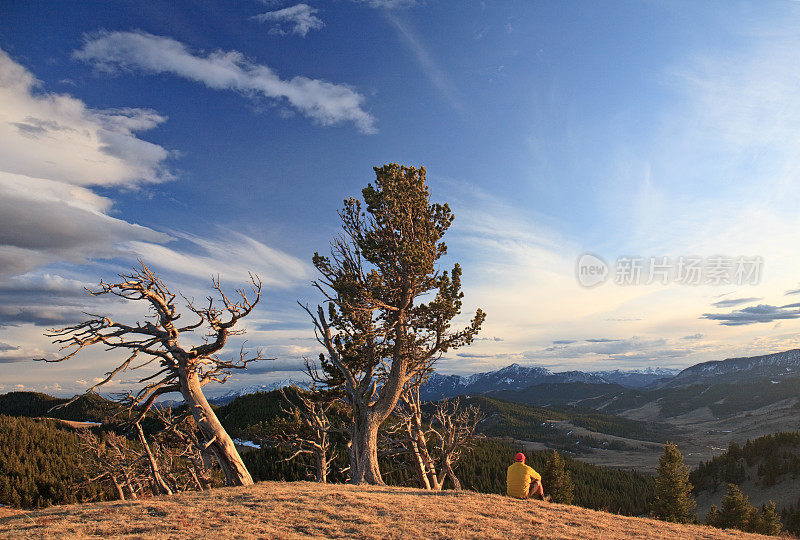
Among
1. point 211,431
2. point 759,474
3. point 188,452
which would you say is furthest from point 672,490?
point 211,431

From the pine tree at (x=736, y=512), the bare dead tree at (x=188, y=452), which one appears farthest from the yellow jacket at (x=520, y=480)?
the pine tree at (x=736, y=512)

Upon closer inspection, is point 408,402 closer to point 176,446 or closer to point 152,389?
point 152,389

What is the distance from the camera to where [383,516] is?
1122 cm

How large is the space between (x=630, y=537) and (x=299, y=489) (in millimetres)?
11216

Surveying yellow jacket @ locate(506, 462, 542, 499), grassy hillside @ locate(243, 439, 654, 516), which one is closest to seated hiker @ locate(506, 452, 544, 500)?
yellow jacket @ locate(506, 462, 542, 499)

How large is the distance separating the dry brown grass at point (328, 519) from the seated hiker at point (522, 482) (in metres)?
0.58

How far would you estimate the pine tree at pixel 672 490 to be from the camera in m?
45.8

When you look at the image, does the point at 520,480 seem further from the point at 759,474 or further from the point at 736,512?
the point at 759,474

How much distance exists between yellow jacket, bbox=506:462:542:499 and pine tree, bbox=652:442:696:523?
43000 millimetres

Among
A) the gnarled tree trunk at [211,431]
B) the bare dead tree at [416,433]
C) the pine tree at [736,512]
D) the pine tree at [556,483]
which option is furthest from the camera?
the pine tree at [556,483]

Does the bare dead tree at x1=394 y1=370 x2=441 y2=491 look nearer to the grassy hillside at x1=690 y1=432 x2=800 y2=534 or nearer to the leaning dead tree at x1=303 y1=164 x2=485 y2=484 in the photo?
the leaning dead tree at x1=303 y1=164 x2=485 y2=484

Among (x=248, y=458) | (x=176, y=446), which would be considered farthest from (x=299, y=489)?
(x=248, y=458)

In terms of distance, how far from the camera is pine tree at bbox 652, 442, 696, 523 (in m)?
45.8

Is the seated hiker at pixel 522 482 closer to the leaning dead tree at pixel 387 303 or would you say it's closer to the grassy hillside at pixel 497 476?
the leaning dead tree at pixel 387 303
